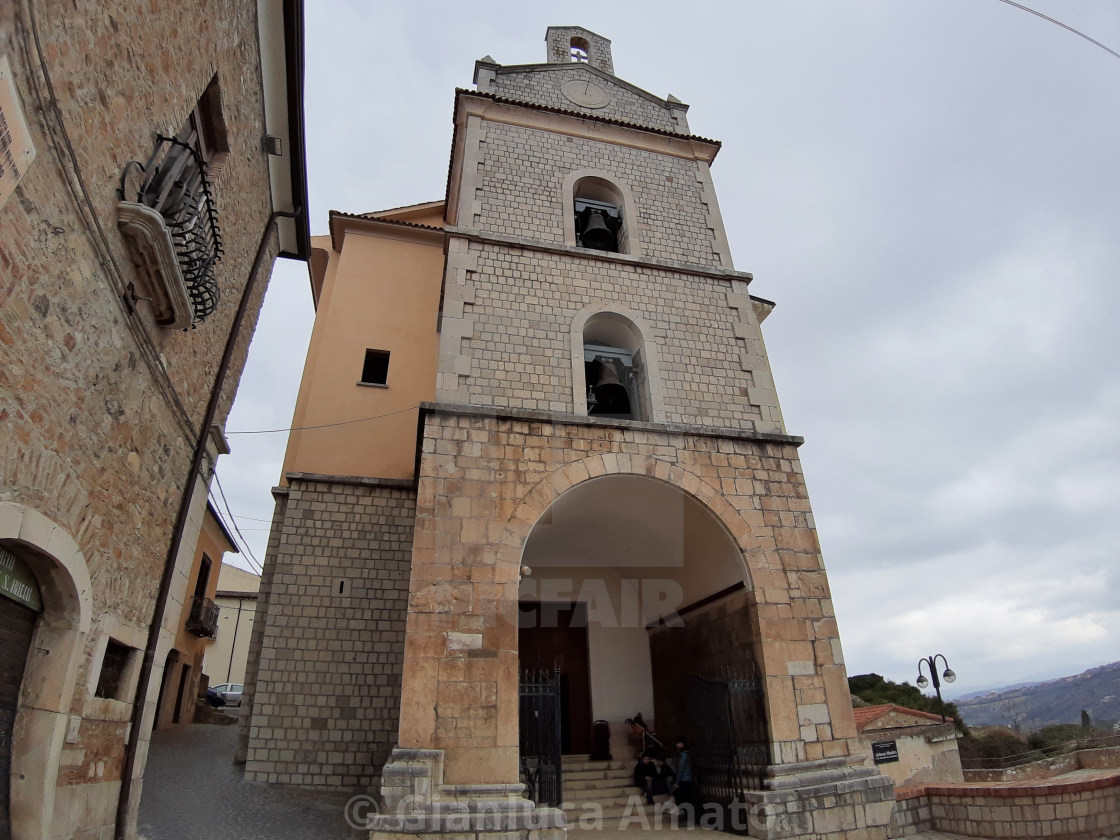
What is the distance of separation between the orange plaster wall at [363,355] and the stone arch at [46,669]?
578 centimetres

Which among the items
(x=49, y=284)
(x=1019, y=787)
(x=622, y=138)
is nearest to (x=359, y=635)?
(x=49, y=284)

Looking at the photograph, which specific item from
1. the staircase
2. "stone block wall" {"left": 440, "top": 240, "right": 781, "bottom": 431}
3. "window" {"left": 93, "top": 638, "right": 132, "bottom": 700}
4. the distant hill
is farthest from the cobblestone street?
the distant hill

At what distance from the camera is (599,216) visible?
10.3m

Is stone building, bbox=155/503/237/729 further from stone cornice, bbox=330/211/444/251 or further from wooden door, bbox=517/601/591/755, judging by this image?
wooden door, bbox=517/601/591/755

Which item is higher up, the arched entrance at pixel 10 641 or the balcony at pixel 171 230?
the balcony at pixel 171 230

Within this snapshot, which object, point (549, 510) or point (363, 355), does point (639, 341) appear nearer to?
point (549, 510)

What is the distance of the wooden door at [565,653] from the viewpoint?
9641 millimetres

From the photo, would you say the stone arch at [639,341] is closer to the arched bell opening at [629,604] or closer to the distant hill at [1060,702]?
the arched bell opening at [629,604]

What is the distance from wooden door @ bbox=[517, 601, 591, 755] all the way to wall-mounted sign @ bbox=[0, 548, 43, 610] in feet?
22.4

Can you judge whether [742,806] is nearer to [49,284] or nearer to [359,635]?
[359,635]

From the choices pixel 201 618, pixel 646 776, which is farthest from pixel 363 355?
pixel 201 618

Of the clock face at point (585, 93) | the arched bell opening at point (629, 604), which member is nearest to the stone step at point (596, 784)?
the arched bell opening at point (629, 604)

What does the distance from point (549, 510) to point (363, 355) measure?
18.8ft

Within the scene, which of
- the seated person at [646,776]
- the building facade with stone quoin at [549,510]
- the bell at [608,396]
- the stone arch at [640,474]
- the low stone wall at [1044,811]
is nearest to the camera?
the building facade with stone quoin at [549,510]
